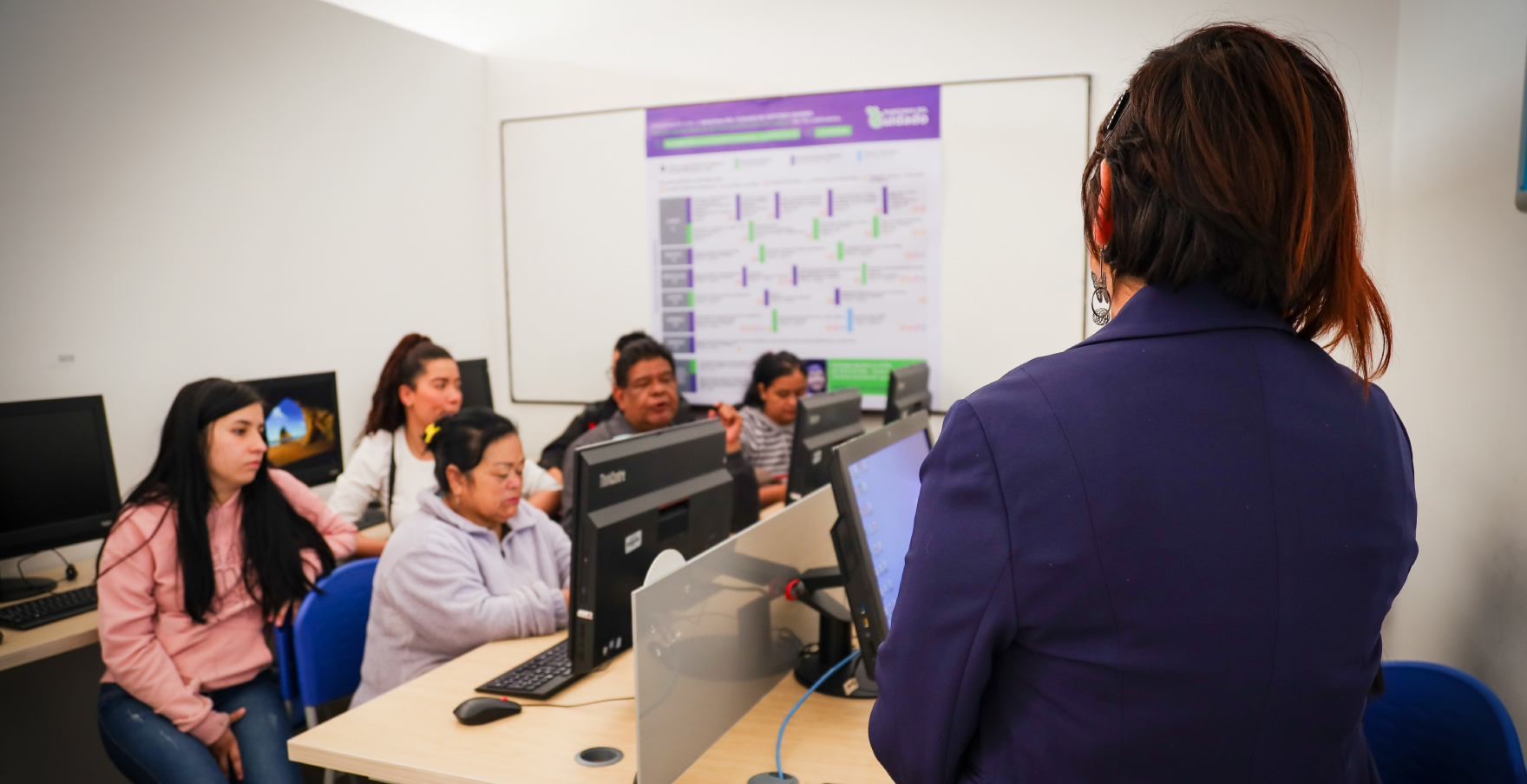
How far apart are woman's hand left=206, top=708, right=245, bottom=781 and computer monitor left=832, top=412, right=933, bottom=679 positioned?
1518 millimetres

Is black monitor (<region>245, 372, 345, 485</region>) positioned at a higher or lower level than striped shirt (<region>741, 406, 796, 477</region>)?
higher

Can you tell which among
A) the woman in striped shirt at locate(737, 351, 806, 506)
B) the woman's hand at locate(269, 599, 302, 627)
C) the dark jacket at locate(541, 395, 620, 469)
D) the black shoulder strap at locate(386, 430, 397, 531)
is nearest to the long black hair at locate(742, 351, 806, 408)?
the woman in striped shirt at locate(737, 351, 806, 506)

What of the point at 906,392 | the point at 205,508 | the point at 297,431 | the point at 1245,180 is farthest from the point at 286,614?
the point at 1245,180

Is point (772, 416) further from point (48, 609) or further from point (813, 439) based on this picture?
point (48, 609)

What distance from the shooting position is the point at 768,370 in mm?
3646

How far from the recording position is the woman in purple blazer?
689 mm

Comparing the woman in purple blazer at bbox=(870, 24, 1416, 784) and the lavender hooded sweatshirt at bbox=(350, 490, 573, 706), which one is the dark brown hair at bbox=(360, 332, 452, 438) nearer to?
the lavender hooded sweatshirt at bbox=(350, 490, 573, 706)

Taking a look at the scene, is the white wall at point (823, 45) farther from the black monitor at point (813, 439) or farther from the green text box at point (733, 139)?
the black monitor at point (813, 439)

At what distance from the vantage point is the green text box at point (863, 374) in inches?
149

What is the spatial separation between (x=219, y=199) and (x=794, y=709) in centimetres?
277

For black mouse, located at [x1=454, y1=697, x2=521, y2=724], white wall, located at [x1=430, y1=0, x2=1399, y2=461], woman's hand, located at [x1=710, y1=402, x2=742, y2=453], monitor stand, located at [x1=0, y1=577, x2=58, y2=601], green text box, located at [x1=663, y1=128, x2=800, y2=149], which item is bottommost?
monitor stand, located at [x1=0, y1=577, x2=58, y2=601]

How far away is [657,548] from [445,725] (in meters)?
0.45

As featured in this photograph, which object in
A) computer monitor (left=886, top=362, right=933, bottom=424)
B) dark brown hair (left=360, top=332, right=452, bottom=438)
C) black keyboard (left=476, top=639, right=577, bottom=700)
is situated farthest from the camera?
dark brown hair (left=360, top=332, right=452, bottom=438)

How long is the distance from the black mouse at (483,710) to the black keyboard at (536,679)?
67mm
